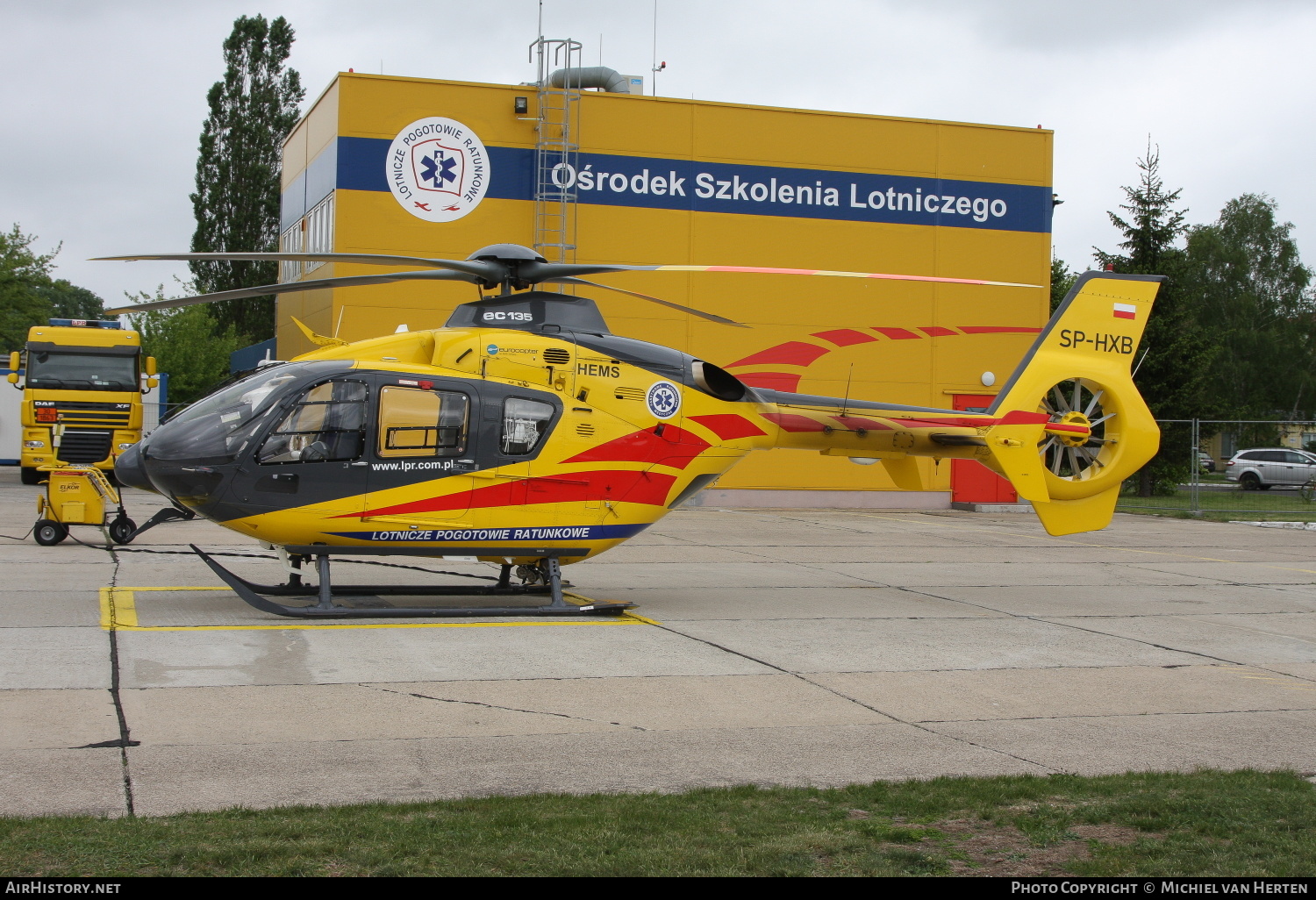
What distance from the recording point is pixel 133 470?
10547 millimetres

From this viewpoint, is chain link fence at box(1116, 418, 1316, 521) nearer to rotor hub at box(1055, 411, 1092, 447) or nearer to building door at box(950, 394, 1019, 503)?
building door at box(950, 394, 1019, 503)

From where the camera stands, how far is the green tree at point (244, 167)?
5588 cm

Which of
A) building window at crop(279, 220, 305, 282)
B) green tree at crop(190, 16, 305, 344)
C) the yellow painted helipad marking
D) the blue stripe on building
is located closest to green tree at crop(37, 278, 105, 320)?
green tree at crop(190, 16, 305, 344)

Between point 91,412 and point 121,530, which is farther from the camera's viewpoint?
point 91,412

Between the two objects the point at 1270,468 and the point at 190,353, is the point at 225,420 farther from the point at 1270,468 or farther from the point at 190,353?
the point at 1270,468

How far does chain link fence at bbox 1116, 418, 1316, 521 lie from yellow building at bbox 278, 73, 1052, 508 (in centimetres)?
553

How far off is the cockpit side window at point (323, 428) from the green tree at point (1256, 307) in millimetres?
58660

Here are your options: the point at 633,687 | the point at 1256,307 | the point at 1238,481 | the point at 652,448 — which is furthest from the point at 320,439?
the point at 1256,307

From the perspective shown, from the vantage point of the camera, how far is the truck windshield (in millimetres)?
26422

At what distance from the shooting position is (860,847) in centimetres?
485

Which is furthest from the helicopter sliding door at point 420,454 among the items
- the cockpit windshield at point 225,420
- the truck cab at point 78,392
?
the truck cab at point 78,392

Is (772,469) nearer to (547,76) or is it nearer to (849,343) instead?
(849,343)

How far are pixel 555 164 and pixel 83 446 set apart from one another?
12849 millimetres

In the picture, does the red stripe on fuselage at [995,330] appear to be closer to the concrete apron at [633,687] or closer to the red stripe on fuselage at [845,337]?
the red stripe on fuselage at [845,337]
